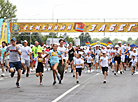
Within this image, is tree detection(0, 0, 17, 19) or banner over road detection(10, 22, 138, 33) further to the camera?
tree detection(0, 0, 17, 19)

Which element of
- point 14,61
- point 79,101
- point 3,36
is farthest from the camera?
point 3,36

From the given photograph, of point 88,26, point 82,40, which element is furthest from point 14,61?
point 82,40

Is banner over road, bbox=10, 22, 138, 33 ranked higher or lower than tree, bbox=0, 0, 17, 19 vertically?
lower

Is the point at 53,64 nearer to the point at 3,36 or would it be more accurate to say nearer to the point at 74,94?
the point at 74,94

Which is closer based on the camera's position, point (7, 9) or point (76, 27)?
point (76, 27)

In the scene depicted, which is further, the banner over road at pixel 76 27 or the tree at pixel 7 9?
the tree at pixel 7 9

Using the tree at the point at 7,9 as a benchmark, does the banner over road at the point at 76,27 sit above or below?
below

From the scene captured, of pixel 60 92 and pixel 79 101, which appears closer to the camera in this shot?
pixel 79 101

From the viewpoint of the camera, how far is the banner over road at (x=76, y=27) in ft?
139

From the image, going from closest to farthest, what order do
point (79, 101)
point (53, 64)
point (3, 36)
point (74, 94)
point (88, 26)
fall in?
point (79, 101) < point (74, 94) < point (53, 64) < point (3, 36) < point (88, 26)

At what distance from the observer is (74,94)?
1180cm

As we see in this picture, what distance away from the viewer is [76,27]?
42656mm

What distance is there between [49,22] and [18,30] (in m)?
3.80

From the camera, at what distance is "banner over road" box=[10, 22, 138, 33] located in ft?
139
